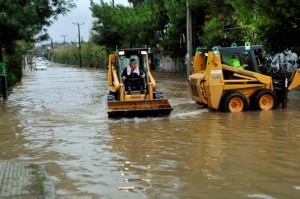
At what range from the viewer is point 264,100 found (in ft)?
51.8

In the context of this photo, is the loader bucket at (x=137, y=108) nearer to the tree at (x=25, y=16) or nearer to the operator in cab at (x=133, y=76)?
the operator in cab at (x=133, y=76)

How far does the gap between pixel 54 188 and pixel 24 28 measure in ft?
44.1

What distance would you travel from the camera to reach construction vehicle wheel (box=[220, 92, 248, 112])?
50.6ft

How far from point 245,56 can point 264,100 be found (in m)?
1.60

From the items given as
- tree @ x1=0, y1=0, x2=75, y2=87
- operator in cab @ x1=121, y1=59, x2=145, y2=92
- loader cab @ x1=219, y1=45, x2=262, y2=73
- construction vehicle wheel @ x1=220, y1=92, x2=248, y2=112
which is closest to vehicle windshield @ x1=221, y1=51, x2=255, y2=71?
loader cab @ x1=219, y1=45, x2=262, y2=73

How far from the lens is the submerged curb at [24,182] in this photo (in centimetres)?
630

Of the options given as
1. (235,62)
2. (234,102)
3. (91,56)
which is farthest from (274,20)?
(91,56)

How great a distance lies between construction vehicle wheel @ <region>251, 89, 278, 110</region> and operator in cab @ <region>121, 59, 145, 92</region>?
3.81 meters

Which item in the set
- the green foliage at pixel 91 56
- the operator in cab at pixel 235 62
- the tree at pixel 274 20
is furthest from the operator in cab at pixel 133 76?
the green foliage at pixel 91 56

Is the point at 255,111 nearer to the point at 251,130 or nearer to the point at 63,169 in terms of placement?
the point at 251,130

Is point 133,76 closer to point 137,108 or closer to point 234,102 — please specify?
point 137,108

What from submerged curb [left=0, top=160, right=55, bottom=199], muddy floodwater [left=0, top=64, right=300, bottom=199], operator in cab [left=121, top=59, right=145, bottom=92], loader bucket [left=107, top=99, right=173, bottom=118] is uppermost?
operator in cab [left=121, top=59, right=145, bottom=92]

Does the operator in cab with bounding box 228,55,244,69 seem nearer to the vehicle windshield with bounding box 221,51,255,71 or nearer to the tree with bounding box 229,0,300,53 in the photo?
the vehicle windshield with bounding box 221,51,255,71

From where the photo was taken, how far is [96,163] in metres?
8.75
